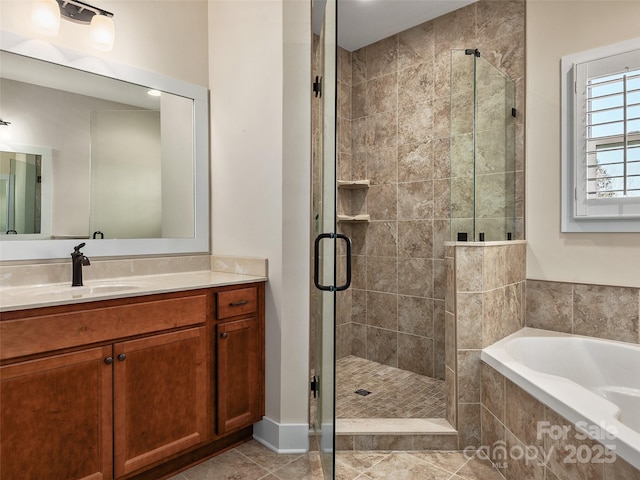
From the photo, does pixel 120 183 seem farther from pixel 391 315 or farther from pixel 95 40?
pixel 391 315

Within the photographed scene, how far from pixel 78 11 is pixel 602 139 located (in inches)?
117

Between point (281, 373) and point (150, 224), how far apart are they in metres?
1.18

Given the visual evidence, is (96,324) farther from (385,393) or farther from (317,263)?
(385,393)

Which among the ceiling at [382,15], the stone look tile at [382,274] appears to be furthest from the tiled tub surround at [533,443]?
the ceiling at [382,15]

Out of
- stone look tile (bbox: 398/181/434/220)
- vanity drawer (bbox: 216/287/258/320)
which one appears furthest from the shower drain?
stone look tile (bbox: 398/181/434/220)

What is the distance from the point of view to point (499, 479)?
71.6 inches

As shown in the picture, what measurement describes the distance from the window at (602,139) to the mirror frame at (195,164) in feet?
7.50

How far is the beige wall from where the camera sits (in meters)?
2.20

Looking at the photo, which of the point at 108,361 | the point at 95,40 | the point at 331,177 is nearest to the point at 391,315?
the point at 331,177

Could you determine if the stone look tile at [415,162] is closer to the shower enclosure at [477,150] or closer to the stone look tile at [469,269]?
the shower enclosure at [477,150]

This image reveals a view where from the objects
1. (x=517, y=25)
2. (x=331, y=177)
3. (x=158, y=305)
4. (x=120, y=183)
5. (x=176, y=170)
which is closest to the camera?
(x=331, y=177)

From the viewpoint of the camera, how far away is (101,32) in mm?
2066

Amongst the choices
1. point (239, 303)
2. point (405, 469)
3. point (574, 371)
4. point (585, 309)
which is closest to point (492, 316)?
point (574, 371)

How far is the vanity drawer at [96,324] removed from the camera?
137 cm
